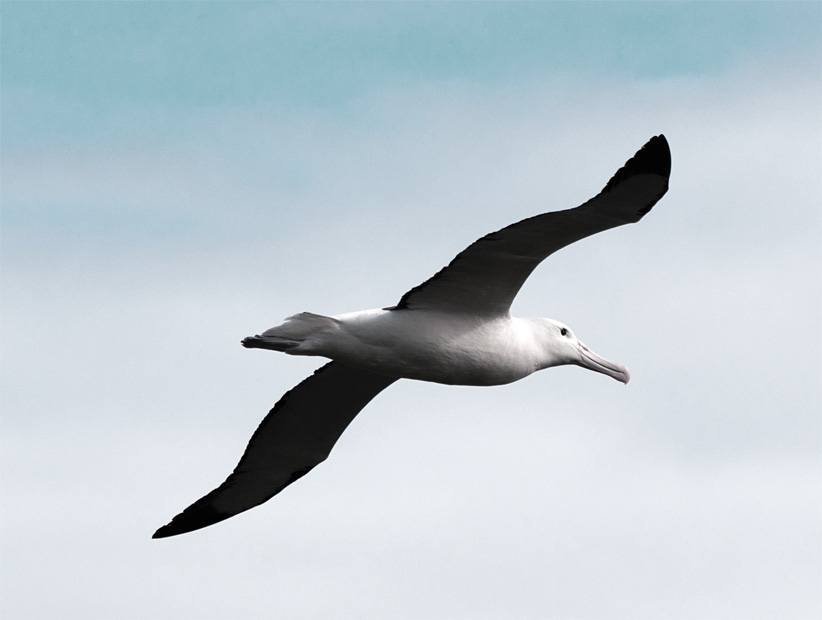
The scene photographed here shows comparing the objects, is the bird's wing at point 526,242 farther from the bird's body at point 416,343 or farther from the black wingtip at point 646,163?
the bird's body at point 416,343

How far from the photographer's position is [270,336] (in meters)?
14.8

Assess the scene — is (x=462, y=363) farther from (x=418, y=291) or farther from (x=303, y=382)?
(x=303, y=382)

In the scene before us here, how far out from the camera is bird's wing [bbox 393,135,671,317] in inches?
539

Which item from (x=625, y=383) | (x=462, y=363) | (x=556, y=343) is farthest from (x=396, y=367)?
(x=625, y=383)

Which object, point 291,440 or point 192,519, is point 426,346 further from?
point 192,519

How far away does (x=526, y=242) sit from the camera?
1423 cm

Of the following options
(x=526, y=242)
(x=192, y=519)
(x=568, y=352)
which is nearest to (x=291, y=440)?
(x=192, y=519)

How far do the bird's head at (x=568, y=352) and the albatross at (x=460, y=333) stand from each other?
0.03ft

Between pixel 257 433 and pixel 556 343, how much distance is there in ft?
11.9

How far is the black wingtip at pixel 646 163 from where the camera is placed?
13648mm

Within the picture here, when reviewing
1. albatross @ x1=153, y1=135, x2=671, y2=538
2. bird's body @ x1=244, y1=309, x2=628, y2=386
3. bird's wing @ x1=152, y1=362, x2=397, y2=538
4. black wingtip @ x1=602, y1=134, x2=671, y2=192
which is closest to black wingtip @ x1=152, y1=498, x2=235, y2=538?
bird's wing @ x1=152, y1=362, x2=397, y2=538

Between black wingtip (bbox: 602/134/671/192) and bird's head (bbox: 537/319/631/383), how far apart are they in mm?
2880

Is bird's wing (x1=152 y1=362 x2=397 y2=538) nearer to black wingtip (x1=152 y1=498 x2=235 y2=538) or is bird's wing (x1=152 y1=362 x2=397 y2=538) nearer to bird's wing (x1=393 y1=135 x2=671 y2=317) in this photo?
black wingtip (x1=152 y1=498 x2=235 y2=538)

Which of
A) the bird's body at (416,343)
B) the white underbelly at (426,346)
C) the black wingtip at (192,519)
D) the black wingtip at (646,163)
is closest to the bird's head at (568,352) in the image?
the bird's body at (416,343)
